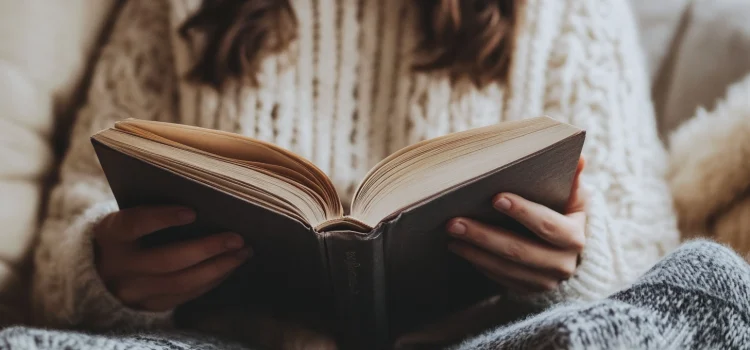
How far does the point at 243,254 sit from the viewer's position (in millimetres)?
562

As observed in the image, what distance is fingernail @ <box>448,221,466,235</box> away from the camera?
0.53m

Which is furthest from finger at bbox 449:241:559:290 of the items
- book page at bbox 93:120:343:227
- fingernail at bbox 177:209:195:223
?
fingernail at bbox 177:209:195:223

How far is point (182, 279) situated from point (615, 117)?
585 mm

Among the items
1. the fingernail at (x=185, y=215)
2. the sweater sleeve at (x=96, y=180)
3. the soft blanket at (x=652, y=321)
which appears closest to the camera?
the soft blanket at (x=652, y=321)

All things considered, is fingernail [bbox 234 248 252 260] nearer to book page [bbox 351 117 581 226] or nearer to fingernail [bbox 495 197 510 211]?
book page [bbox 351 117 581 226]

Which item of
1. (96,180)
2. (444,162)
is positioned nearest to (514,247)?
(444,162)

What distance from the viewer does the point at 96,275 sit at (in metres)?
0.64

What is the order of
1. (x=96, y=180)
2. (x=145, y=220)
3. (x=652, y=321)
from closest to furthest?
(x=652, y=321) → (x=145, y=220) → (x=96, y=180)

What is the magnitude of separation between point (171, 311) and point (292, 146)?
28 cm

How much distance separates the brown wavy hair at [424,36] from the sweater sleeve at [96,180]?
8 cm

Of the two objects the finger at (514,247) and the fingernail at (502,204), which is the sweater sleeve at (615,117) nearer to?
the finger at (514,247)

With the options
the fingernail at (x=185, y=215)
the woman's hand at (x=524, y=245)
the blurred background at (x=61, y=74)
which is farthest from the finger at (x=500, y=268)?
the blurred background at (x=61, y=74)

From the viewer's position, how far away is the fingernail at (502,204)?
52 cm

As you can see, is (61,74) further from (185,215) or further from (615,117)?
(615,117)
